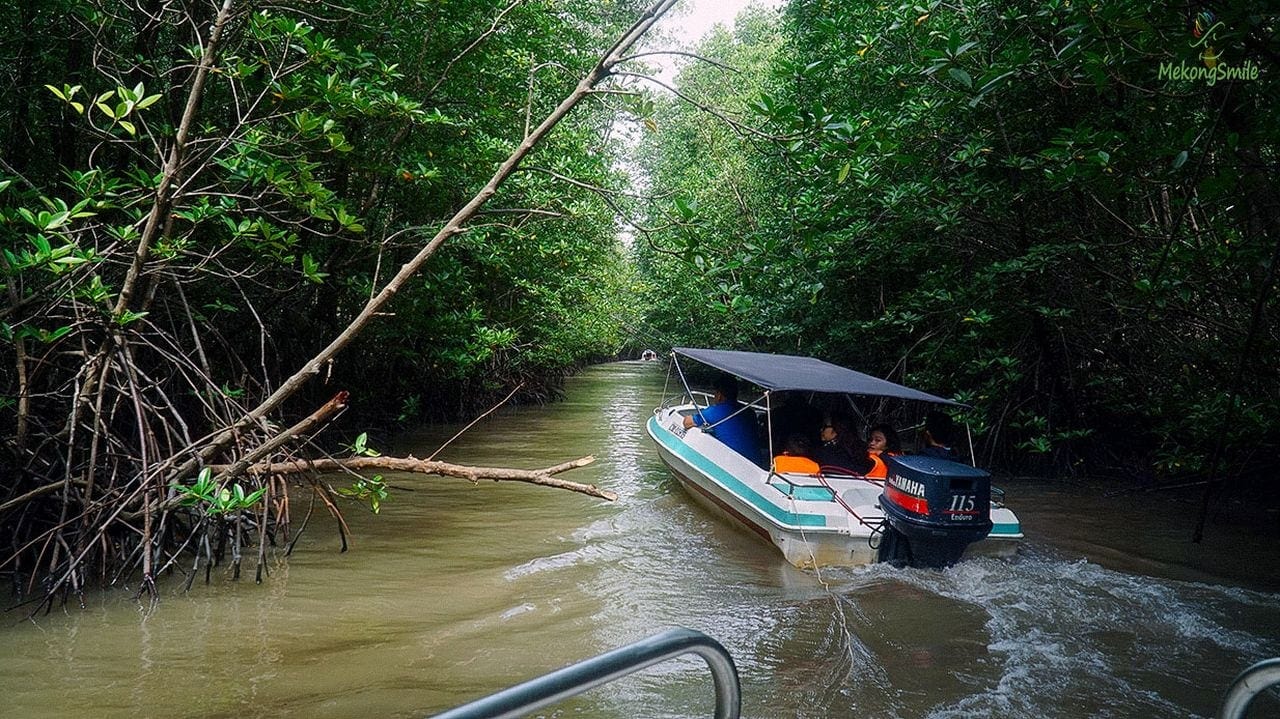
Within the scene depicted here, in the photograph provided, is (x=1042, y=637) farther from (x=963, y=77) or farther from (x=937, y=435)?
(x=963, y=77)

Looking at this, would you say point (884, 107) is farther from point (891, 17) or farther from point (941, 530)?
point (941, 530)

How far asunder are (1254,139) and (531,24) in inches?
260

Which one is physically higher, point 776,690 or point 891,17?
point 891,17

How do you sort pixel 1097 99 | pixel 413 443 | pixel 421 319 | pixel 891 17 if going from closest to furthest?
pixel 891 17, pixel 1097 99, pixel 421 319, pixel 413 443

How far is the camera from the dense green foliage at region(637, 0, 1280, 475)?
4227 mm

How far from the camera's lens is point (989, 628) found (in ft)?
16.1

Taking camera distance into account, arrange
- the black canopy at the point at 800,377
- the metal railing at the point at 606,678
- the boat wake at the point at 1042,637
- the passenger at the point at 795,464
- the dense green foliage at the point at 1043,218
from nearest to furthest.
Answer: the metal railing at the point at 606,678 < the boat wake at the point at 1042,637 < the dense green foliage at the point at 1043,218 < the black canopy at the point at 800,377 < the passenger at the point at 795,464

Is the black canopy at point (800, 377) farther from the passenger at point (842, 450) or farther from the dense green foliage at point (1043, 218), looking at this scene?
the dense green foliage at point (1043, 218)

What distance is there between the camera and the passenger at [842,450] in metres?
7.16

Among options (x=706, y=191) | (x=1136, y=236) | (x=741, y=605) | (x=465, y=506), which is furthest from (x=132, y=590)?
(x=706, y=191)

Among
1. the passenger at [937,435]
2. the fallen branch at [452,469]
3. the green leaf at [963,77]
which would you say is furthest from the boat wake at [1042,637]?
the green leaf at [963,77]

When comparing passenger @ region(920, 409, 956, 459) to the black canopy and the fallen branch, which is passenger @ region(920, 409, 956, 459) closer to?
the black canopy

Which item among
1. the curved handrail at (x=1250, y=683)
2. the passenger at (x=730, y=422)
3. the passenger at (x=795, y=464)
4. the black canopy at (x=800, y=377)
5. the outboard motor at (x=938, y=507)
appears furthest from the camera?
the passenger at (x=730, y=422)

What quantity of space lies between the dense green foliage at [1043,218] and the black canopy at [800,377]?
0.86 meters
